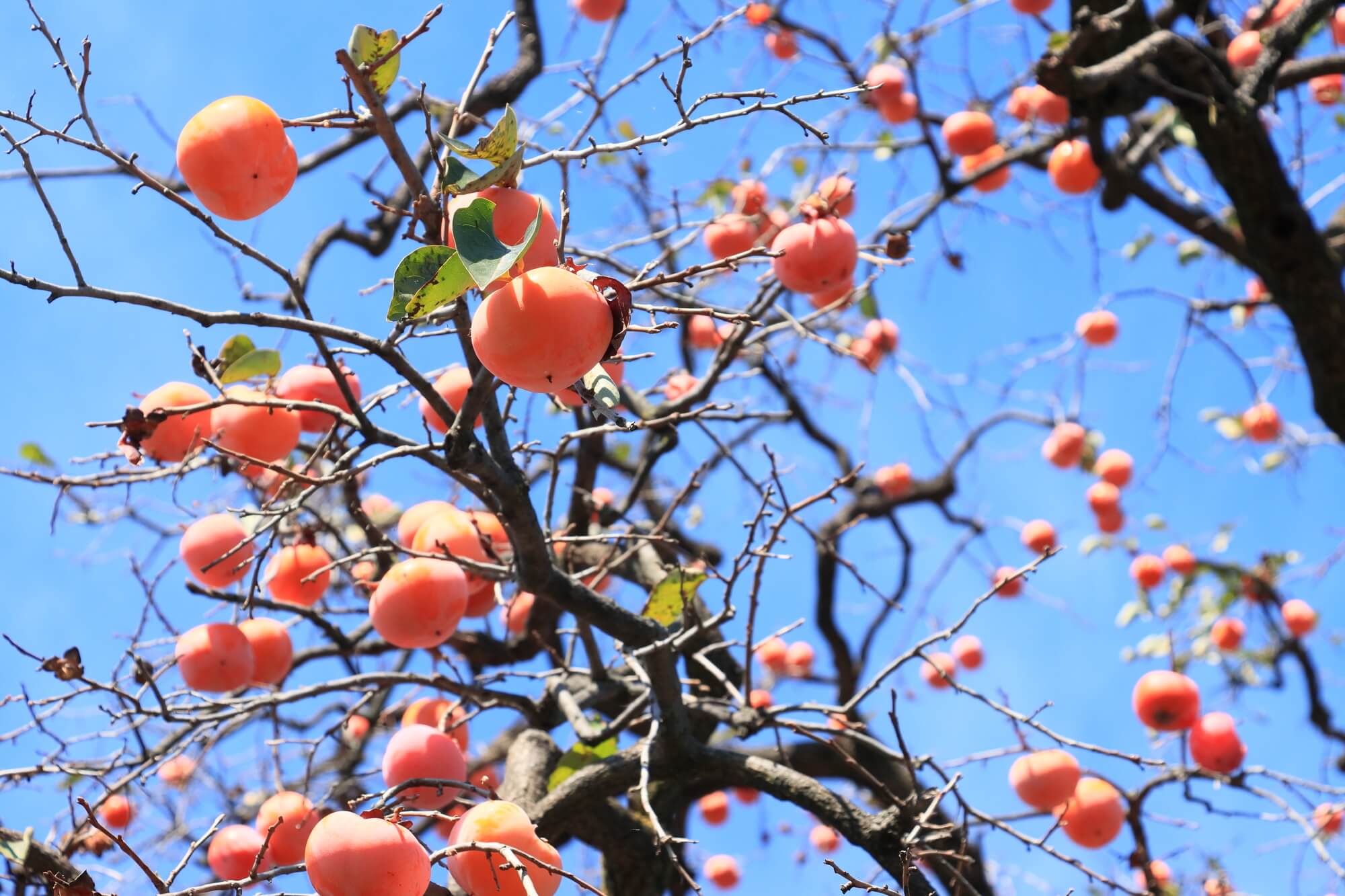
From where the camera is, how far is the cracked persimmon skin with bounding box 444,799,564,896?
4.52ft

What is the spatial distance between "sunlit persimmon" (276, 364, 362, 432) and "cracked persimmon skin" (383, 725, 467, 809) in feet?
2.00

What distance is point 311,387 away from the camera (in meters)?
2.03

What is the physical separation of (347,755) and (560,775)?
4.56 feet

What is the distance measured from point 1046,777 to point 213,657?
166 centimetres

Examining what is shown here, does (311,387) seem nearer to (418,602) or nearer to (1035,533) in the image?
(418,602)

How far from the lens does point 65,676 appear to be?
6.04ft

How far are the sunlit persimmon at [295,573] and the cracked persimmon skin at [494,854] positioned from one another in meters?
0.89

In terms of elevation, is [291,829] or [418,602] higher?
[418,602]

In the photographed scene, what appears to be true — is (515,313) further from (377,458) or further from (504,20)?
(504,20)

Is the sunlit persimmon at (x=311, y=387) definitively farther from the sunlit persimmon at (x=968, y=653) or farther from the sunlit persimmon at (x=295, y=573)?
the sunlit persimmon at (x=968, y=653)

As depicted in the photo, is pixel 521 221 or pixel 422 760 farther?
pixel 422 760

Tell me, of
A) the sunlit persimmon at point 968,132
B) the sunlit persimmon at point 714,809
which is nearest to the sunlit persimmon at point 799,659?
the sunlit persimmon at point 714,809

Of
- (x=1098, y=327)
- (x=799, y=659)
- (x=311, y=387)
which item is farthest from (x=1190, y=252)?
(x=311, y=387)

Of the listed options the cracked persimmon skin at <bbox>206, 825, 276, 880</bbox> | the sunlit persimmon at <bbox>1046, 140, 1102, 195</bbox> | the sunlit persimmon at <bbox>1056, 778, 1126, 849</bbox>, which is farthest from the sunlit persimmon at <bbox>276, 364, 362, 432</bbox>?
the sunlit persimmon at <bbox>1046, 140, 1102, 195</bbox>
